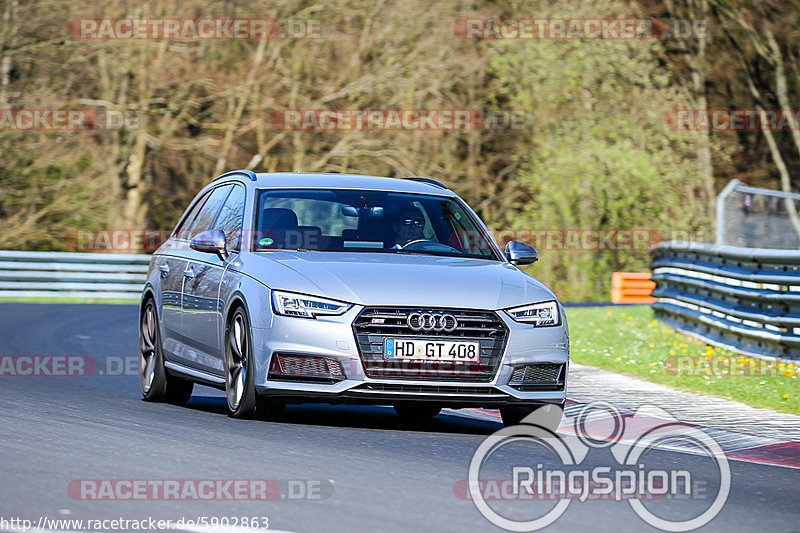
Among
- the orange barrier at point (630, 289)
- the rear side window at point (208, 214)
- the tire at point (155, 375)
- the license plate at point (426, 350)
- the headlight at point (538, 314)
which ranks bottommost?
the orange barrier at point (630, 289)

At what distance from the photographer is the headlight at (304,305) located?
9.31 meters

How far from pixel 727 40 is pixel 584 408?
34942mm

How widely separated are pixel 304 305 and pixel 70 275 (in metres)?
23.6

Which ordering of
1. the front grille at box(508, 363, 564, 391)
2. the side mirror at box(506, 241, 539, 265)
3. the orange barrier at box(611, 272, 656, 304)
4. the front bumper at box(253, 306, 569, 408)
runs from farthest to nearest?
the orange barrier at box(611, 272, 656, 304) → the side mirror at box(506, 241, 539, 265) → the front grille at box(508, 363, 564, 391) → the front bumper at box(253, 306, 569, 408)

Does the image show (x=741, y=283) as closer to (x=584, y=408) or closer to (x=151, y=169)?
(x=584, y=408)

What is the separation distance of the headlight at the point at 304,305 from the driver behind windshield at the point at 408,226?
4.32ft

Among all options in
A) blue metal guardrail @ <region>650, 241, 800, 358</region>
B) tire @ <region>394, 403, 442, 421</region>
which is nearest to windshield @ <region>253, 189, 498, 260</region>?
tire @ <region>394, 403, 442, 421</region>

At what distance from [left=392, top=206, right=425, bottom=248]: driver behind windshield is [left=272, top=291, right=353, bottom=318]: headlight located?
4.32ft

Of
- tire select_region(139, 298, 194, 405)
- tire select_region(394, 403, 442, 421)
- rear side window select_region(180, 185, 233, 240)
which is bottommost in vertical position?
tire select_region(394, 403, 442, 421)

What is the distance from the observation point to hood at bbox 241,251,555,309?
30.7ft

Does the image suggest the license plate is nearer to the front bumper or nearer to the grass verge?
the front bumper

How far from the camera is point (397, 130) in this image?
3650 centimetres

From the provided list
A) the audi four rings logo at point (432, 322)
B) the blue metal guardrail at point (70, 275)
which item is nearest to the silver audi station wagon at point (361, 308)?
the audi four rings logo at point (432, 322)

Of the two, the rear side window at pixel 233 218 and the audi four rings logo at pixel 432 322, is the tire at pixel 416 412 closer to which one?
the rear side window at pixel 233 218
